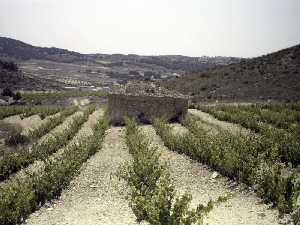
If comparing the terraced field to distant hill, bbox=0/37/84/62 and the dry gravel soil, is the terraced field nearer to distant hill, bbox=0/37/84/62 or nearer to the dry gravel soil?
the dry gravel soil

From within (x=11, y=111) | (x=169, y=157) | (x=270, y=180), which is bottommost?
(x=11, y=111)

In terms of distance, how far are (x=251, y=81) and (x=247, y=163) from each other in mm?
38804

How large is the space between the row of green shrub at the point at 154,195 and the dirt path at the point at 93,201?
1.18 feet

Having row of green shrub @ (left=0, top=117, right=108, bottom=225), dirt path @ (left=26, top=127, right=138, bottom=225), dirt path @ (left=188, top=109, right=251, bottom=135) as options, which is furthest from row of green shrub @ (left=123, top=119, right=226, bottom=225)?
dirt path @ (left=188, top=109, right=251, bottom=135)

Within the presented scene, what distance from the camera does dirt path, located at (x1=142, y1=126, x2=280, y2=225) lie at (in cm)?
933

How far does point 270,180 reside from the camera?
34.6ft

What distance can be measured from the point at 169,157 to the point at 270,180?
6009 millimetres

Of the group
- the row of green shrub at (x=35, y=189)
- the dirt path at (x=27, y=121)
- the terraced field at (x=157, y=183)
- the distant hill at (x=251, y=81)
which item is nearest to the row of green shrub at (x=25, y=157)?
the terraced field at (x=157, y=183)

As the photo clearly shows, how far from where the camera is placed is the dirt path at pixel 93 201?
32.5 feet

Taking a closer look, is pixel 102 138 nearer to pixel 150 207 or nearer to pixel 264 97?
pixel 150 207

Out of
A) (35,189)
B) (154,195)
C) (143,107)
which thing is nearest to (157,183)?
(35,189)

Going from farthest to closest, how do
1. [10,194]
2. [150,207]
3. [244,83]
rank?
[244,83], [10,194], [150,207]

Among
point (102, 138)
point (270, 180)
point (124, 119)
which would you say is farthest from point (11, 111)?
point (270, 180)

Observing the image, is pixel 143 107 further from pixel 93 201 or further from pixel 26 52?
pixel 26 52
